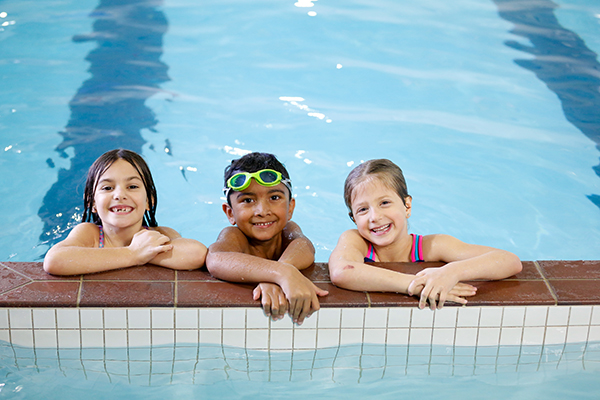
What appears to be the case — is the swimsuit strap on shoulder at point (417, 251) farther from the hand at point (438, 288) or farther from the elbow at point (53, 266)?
the elbow at point (53, 266)

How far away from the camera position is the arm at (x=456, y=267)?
2904mm

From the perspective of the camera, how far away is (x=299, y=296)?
9.07 feet

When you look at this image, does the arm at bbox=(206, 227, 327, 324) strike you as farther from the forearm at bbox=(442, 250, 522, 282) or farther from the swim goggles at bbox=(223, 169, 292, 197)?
the forearm at bbox=(442, 250, 522, 282)

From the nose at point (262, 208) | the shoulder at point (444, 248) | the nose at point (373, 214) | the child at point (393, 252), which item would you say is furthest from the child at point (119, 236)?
the shoulder at point (444, 248)

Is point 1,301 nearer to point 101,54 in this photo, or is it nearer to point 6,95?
point 6,95

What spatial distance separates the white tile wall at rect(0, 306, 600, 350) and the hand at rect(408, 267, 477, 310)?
0.08 m

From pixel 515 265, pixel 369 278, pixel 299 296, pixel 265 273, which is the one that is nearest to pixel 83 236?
pixel 265 273

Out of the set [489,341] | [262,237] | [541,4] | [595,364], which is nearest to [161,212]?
[262,237]

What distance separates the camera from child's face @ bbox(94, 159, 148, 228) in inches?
130

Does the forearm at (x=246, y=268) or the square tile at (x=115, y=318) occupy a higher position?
the forearm at (x=246, y=268)

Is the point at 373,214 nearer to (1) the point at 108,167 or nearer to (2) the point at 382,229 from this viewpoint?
(2) the point at 382,229

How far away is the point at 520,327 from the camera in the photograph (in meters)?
3.06

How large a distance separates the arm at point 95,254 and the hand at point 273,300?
688mm

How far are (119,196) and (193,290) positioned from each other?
0.76 meters
